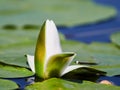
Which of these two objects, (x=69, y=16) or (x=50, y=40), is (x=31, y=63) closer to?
(x=50, y=40)

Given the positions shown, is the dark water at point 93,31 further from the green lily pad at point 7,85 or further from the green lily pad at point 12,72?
the green lily pad at point 7,85

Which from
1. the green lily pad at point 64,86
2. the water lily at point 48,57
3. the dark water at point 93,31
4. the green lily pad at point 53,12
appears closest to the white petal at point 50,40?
the water lily at point 48,57

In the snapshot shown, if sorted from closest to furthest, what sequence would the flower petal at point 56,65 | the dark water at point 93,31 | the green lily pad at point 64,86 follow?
the green lily pad at point 64,86
the flower petal at point 56,65
the dark water at point 93,31

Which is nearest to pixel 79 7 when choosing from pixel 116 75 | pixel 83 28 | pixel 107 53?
pixel 83 28

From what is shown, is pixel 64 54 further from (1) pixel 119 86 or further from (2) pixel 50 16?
(2) pixel 50 16

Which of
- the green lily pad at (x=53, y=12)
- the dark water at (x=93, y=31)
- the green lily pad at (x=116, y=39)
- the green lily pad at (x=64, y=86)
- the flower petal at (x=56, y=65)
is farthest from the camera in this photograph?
the green lily pad at (x=53, y=12)

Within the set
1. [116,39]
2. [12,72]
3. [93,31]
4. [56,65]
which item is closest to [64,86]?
[56,65]
